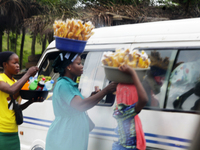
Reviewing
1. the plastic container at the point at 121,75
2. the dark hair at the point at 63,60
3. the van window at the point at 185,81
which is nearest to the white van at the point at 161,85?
the van window at the point at 185,81

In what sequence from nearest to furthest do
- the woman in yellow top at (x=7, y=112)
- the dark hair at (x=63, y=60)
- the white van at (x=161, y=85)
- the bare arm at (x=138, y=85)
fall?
the bare arm at (x=138, y=85) < the white van at (x=161, y=85) < the dark hair at (x=63, y=60) < the woman in yellow top at (x=7, y=112)

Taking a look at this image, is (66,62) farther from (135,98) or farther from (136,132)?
(136,132)

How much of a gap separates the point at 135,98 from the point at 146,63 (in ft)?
1.06

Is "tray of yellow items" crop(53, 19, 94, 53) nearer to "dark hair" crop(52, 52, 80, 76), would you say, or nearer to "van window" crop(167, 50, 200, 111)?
"dark hair" crop(52, 52, 80, 76)

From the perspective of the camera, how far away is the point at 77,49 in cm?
255

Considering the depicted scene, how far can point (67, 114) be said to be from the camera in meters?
2.52

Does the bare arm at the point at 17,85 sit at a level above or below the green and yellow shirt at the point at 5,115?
above

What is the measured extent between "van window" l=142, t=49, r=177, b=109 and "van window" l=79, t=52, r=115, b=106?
580 mm

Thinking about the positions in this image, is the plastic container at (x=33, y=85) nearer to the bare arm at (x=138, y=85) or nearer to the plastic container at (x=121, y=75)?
the plastic container at (x=121, y=75)

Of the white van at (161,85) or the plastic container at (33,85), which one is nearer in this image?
the white van at (161,85)

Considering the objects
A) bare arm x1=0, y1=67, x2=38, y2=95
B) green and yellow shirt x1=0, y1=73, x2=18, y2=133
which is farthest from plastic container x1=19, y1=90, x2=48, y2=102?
bare arm x1=0, y1=67, x2=38, y2=95

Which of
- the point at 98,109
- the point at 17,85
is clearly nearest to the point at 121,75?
the point at 98,109

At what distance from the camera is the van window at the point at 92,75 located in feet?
10.3

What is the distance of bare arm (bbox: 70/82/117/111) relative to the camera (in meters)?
2.33
